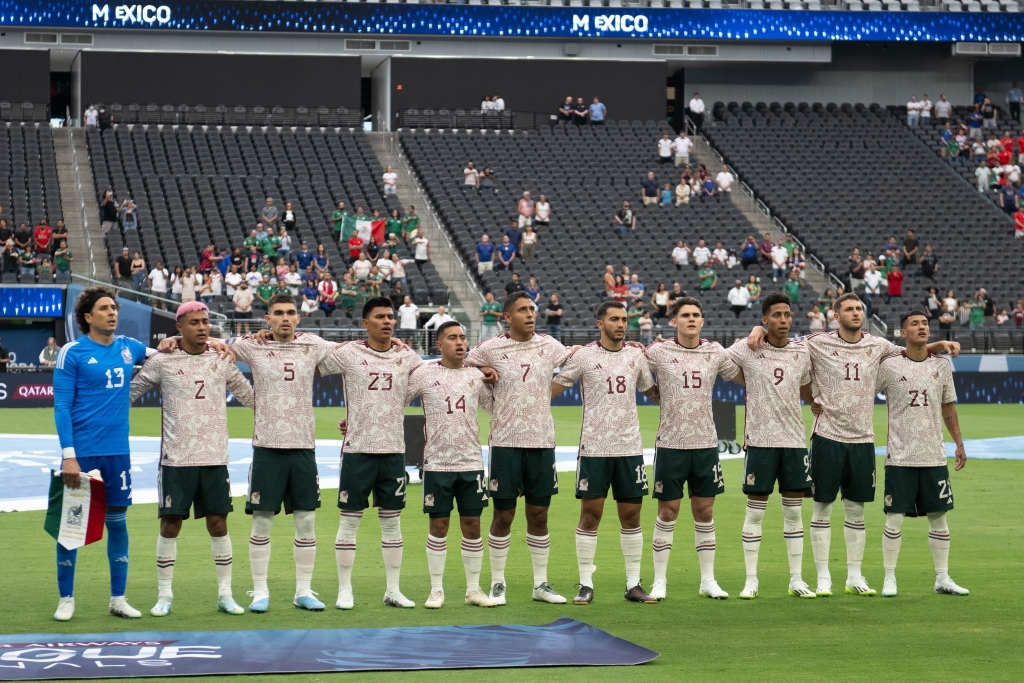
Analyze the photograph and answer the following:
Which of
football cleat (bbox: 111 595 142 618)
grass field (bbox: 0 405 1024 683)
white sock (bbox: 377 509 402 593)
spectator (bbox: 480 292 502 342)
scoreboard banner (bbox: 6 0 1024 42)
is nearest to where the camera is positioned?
grass field (bbox: 0 405 1024 683)

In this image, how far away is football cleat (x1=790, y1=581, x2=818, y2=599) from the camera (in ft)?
30.0

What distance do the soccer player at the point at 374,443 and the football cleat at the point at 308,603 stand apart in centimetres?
Answer: 18

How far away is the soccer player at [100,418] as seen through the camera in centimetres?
Result: 833

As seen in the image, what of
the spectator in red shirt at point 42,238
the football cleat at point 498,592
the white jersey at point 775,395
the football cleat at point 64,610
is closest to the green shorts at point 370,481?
the football cleat at point 498,592

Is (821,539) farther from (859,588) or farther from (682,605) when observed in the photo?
(682,605)

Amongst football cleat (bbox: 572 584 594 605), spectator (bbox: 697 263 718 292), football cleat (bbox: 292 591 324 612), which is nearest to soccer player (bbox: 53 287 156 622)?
football cleat (bbox: 292 591 324 612)

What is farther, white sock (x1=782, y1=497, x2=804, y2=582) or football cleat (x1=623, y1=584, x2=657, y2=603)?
white sock (x1=782, y1=497, x2=804, y2=582)

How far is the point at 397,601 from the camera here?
8711 mm

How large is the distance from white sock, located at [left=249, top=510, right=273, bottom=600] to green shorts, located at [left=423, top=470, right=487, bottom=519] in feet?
3.45

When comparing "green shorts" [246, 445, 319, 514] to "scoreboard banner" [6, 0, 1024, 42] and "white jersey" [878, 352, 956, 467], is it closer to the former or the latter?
"white jersey" [878, 352, 956, 467]

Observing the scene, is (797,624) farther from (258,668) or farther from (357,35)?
(357,35)

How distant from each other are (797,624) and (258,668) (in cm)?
334

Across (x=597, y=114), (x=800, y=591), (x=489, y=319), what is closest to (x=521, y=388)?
(x=800, y=591)

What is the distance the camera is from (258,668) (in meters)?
6.93
